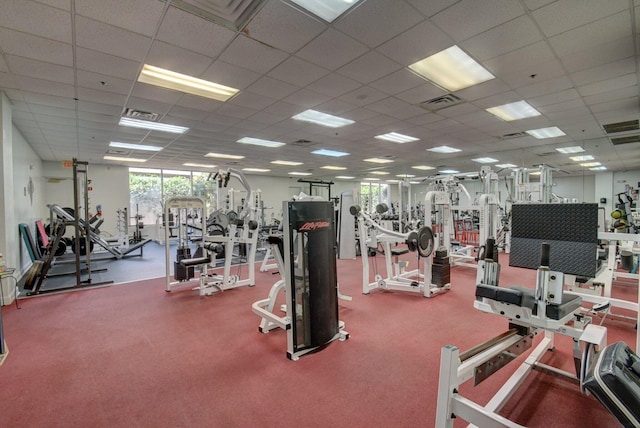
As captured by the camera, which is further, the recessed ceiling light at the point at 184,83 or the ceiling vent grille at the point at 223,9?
the recessed ceiling light at the point at 184,83

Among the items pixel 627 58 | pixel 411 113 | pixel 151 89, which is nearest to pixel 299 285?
pixel 151 89

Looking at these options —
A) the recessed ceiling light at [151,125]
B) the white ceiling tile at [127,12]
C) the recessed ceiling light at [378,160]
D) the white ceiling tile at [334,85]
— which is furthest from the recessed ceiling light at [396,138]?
the white ceiling tile at [127,12]

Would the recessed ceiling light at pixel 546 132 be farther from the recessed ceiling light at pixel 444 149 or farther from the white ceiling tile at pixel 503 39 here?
the white ceiling tile at pixel 503 39

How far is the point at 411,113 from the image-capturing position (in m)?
5.20

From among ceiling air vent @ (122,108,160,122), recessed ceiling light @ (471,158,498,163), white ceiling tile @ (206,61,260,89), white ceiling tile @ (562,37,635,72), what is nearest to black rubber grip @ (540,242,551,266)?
white ceiling tile @ (562,37,635,72)

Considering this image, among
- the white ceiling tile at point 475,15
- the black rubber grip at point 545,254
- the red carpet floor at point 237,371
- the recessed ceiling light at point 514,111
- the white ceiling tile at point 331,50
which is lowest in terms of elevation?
the red carpet floor at point 237,371

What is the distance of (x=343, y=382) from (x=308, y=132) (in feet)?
16.8

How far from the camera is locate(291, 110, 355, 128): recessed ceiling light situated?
17.5ft

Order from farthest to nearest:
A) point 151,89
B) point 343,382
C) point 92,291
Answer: point 92,291 < point 151,89 < point 343,382

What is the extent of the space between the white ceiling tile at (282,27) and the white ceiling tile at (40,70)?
2377 mm

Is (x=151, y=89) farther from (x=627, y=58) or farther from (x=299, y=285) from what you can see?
(x=627, y=58)

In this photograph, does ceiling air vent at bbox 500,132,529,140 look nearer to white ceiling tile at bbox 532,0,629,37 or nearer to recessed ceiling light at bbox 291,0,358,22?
white ceiling tile at bbox 532,0,629,37

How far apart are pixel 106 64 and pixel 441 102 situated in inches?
177

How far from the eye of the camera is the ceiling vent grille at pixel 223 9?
2.39 meters
